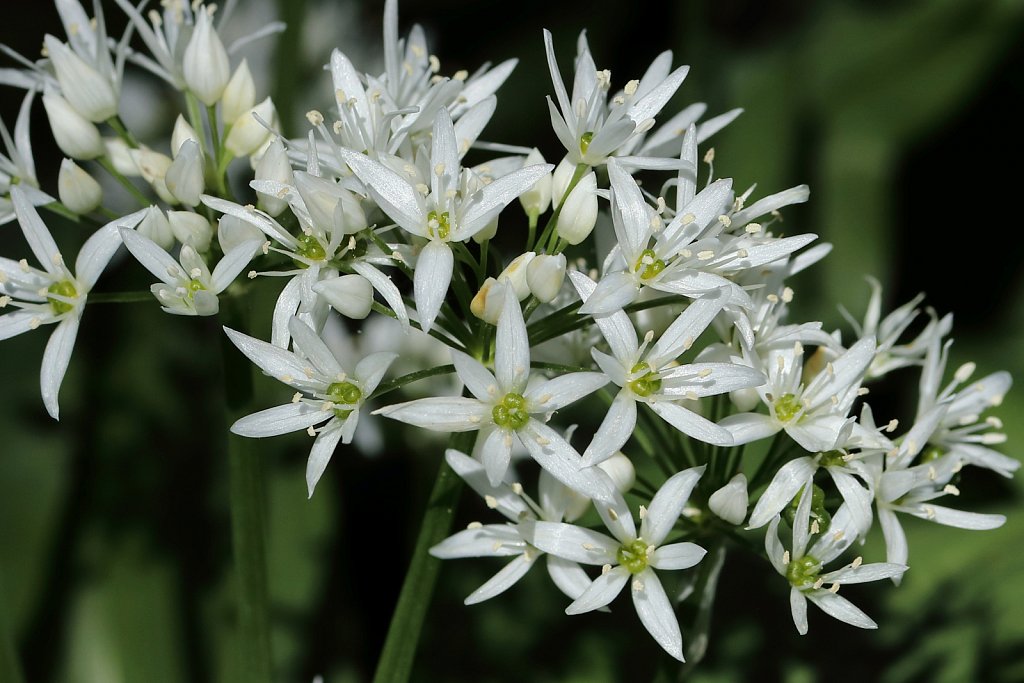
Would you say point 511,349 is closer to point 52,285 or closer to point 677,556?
point 677,556

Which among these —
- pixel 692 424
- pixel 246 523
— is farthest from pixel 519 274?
pixel 246 523

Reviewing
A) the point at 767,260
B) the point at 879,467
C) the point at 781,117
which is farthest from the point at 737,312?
the point at 781,117

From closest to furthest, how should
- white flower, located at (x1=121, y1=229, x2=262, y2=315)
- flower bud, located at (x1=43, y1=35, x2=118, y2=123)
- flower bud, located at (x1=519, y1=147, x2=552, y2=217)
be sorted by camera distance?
white flower, located at (x1=121, y1=229, x2=262, y2=315) → flower bud, located at (x1=519, y1=147, x2=552, y2=217) → flower bud, located at (x1=43, y1=35, x2=118, y2=123)

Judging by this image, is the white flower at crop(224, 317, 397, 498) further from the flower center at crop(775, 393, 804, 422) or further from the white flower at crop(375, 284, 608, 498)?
the flower center at crop(775, 393, 804, 422)

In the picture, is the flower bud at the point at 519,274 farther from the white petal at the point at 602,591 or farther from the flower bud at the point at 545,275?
the white petal at the point at 602,591

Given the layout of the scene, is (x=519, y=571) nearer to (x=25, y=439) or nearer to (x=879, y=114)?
(x=25, y=439)

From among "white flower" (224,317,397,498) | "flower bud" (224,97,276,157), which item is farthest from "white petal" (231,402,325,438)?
"flower bud" (224,97,276,157)
